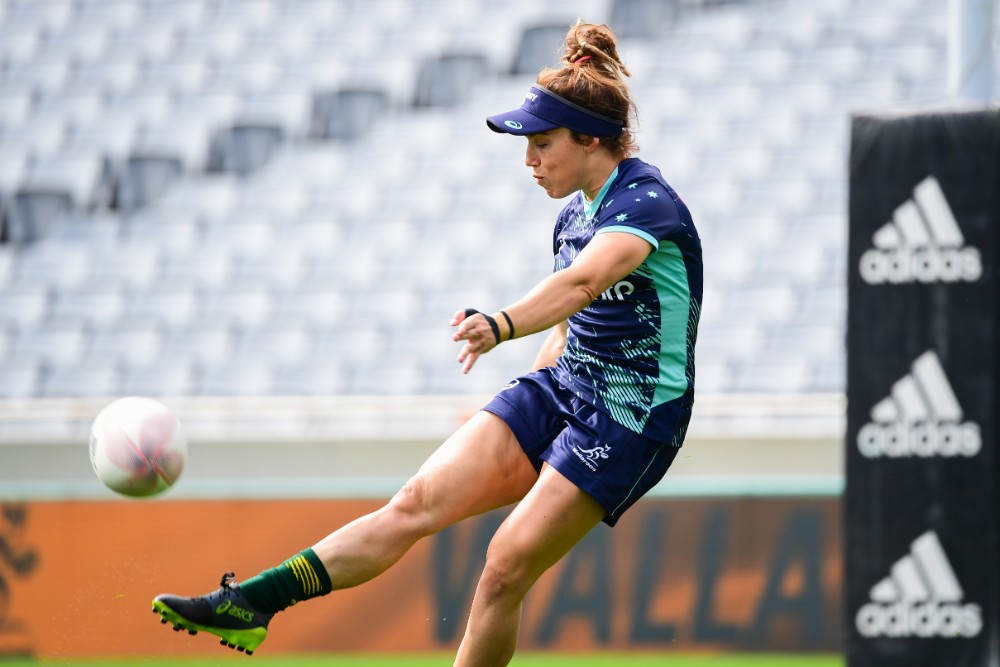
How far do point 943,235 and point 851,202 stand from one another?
1.12 ft

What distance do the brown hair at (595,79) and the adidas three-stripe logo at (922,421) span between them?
136cm

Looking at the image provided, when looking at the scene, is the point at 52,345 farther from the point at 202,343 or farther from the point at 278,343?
the point at 278,343

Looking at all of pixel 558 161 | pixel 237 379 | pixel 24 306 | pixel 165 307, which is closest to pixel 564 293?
pixel 558 161

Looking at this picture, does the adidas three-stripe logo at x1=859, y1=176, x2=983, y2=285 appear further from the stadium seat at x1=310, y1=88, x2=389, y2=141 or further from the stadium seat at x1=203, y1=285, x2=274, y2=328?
the stadium seat at x1=310, y1=88, x2=389, y2=141

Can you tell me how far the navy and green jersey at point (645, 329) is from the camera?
13.7ft

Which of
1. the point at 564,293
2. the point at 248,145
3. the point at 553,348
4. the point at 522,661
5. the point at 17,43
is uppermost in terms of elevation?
the point at 17,43

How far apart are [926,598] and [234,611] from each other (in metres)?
2.43

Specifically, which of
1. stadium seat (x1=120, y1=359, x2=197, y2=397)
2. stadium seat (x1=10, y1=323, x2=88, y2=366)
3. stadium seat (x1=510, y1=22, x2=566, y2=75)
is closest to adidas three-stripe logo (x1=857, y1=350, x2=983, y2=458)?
stadium seat (x1=120, y1=359, x2=197, y2=397)

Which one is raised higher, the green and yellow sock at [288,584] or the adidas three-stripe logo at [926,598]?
the green and yellow sock at [288,584]

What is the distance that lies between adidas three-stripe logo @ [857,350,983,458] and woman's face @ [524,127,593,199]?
1.43 m

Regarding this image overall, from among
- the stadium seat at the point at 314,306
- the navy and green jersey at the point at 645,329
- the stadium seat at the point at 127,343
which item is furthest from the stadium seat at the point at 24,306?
the navy and green jersey at the point at 645,329

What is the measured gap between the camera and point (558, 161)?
4.25 metres

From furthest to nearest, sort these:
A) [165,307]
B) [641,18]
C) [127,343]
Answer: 1. [641,18]
2. [165,307]
3. [127,343]

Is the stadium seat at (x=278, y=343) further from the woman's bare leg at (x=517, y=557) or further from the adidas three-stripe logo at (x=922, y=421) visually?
the woman's bare leg at (x=517, y=557)
